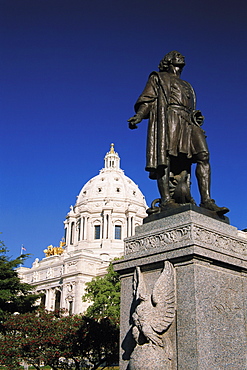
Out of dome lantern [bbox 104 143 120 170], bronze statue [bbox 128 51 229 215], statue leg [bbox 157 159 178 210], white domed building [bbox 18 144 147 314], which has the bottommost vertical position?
statue leg [bbox 157 159 178 210]

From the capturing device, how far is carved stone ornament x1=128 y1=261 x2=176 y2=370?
563cm

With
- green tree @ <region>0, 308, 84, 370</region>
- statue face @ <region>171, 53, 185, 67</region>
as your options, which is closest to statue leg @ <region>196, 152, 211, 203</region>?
statue face @ <region>171, 53, 185, 67</region>

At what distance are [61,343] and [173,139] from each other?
12.8 m

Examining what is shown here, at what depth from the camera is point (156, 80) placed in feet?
25.7

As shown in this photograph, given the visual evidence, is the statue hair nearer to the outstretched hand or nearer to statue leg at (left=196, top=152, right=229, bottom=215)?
the outstretched hand

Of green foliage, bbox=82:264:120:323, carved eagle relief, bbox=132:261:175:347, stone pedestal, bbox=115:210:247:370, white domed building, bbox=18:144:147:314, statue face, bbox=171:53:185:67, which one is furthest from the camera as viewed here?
white domed building, bbox=18:144:147:314

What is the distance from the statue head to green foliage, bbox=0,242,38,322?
79.5ft

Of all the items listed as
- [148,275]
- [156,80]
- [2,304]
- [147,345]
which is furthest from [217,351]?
[2,304]

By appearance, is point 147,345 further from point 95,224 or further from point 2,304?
point 95,224

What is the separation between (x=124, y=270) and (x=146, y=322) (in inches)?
47.8

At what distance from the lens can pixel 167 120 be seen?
7.46m

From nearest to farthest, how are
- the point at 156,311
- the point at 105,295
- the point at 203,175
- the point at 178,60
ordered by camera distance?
the point at 156,311
the point at 203,175
the point at 178,60
the point at 105,295

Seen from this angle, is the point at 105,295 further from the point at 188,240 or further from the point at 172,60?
the point at 188,240

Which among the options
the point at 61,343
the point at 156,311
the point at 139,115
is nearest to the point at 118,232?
the point at 61,343
